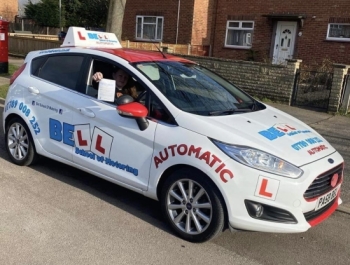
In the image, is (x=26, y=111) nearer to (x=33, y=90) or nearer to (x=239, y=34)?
(x=33, y=90)

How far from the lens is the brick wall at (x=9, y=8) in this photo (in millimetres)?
45969

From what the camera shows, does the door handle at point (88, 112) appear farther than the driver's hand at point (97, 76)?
No

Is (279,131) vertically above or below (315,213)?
above

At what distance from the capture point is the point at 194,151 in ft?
11.4

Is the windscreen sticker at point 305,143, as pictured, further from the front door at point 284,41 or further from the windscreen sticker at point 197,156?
→ the front door at point 284,41

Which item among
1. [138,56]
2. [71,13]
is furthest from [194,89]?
[71,13]

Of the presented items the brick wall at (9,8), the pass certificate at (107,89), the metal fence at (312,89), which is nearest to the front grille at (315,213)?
the pass certificate at (107,89)

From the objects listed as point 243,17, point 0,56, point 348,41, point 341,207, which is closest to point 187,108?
point 341,207

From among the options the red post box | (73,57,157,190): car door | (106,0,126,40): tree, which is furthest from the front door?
(73,57,157,190): car door

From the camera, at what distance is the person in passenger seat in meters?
4.27

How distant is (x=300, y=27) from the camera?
57.5 ft

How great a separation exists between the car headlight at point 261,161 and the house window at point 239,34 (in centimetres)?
1652

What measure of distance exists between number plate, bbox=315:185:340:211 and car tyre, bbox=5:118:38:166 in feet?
11.2

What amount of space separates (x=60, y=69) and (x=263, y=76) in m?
7.65
